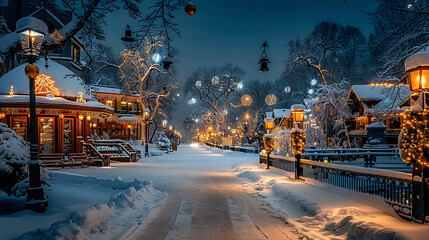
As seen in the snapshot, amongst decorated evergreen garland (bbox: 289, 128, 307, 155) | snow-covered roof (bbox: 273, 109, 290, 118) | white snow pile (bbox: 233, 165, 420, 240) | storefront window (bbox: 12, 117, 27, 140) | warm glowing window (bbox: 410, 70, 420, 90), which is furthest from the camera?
snow-covered roof (bbox: 273, 109, 290, 118)

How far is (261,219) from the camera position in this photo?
24.0 feet

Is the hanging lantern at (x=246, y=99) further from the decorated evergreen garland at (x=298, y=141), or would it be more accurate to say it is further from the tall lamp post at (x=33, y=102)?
the tall lamp post at (x=33, y=102)

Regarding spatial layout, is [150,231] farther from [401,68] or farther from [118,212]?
[401,68]

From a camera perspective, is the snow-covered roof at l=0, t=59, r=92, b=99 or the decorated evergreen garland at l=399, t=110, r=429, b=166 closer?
the decorated evergreen garland at l=399, t=110, r=429, b=166

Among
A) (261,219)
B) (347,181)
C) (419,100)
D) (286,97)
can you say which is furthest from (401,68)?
(286,97)

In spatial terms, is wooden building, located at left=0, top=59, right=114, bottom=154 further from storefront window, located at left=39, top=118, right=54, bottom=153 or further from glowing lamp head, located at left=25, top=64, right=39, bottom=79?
glowing lamp head, located at left=25, top=64, right=39, bottom=79

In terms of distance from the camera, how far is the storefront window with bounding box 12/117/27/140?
748 inches

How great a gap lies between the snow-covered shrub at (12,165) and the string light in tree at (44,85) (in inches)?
501

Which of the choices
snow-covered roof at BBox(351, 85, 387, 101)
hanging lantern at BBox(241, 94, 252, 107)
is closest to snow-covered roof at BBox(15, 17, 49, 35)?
hanging lantern at BBox(241, 94, 252, 107)

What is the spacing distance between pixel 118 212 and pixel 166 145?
37.7m

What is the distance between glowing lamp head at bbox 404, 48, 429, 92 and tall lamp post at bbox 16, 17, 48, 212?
840cm

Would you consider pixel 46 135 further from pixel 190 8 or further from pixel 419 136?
pixel 419 136

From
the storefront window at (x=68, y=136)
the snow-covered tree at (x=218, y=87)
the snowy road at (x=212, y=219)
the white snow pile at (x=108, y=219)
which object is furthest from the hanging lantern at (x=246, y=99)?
the white snow pile at (x=108, y=219)

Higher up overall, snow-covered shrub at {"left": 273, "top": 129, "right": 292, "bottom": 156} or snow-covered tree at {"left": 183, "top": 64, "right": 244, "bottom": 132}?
snow-covered tree at {"left": 183, "top": 64, "right": 244, "bottom": 132}
